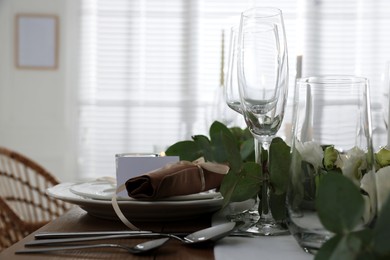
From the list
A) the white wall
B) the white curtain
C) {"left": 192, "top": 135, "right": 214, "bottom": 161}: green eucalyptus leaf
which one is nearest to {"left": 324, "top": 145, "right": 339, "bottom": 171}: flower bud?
{"left": 192, "top": 135, "right": 214, "bottom": 161}: green eucalyptus leaf

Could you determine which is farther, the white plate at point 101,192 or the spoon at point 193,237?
the white plate at point 101,192

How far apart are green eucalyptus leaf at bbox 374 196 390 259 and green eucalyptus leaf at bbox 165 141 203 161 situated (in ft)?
2.15

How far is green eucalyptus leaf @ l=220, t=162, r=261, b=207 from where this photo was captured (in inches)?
31.0

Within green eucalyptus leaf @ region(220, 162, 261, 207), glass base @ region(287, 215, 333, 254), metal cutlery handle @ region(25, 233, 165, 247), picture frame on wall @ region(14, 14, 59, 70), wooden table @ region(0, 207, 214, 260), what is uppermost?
picture frame on wall @ region(14, 14, 59, 70)

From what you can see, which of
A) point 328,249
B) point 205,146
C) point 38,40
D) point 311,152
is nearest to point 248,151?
point 205,146

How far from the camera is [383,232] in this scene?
0.39m

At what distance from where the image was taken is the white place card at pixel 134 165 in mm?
887

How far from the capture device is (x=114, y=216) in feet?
2.92

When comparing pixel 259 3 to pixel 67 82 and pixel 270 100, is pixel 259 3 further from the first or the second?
pixel 270 100

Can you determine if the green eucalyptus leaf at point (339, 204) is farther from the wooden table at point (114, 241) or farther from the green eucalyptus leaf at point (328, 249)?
the wooden table at point (114, 241)

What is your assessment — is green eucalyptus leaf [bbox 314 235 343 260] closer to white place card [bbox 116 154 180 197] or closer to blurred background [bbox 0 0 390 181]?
white place card [bbox 116 154 180 197]

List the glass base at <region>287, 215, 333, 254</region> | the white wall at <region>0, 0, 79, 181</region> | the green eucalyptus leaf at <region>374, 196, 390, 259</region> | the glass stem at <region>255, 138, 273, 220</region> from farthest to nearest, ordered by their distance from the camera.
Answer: the white wall at <region>0, 0, 79, 181</region> → the glass stem at <region>255, 138, 273, 220</region> → the glass base at <region>287, 215, 333, 254</region> → the green eucalyptus leaf at <region>374, 196, 390, 259</region>

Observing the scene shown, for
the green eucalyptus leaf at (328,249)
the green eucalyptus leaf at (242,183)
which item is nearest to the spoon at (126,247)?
the green eucalyptus leaf at (242,183)

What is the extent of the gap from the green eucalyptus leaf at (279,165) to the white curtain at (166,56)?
11.2 feet
